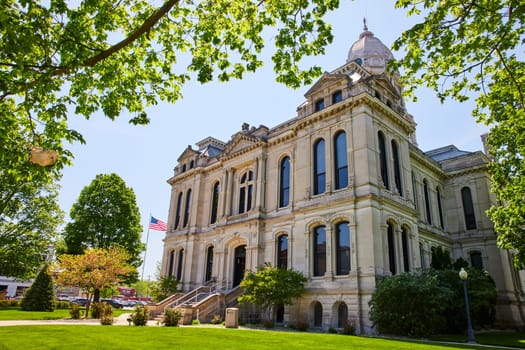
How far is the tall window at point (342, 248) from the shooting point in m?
21.6

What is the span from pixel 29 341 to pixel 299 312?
1540 centimetres

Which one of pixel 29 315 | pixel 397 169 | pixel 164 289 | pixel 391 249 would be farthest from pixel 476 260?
pixel 29 315

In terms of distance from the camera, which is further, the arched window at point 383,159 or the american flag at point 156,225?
the american flag at point 156,225

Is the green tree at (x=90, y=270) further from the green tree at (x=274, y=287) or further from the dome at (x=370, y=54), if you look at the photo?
the dome at (x=370, y=54)

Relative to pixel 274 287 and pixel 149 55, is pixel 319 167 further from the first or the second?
pixel 149 55

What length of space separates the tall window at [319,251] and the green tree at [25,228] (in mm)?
26749

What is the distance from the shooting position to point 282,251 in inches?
1046

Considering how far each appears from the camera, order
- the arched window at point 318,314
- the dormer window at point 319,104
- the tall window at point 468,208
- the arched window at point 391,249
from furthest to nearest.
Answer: the tall window at point 468,208, the dormer window at point 319,104, the arched window at point 318,314, the arched window at point 391,249

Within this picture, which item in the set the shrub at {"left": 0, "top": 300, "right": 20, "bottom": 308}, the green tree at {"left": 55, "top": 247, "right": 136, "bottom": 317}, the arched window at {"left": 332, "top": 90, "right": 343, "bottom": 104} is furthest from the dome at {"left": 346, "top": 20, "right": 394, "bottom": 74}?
the shrub at {"left": 0, "top": 300, "right": 20, "bottom": 308}

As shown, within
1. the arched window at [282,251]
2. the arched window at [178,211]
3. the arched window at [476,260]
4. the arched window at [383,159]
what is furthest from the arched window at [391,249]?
the arched window at [178,211]

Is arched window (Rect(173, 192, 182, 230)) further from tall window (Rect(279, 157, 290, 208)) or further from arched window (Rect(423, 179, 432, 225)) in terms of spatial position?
arched window (Rect(423, 179, 432, 225))

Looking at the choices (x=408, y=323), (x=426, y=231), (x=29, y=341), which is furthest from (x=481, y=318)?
(x=29, y=341)

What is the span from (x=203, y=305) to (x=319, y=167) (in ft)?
41.4

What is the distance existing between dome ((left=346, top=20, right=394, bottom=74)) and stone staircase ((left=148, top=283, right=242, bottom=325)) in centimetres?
3762
